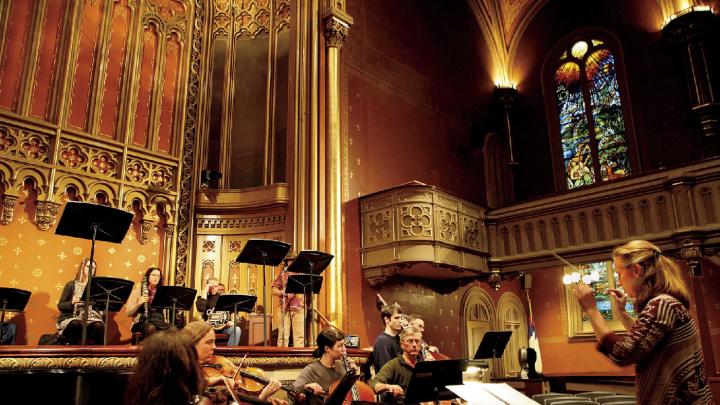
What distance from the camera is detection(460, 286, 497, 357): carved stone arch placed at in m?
12.5

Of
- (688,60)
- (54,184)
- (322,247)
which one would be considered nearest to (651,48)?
(688,60)

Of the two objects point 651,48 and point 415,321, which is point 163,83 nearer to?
point 415,321

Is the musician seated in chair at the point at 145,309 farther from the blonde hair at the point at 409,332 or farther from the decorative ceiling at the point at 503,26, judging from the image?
the decorative ceiling at the point at 503,26

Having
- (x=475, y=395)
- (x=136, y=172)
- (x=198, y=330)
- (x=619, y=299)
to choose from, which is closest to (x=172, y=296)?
(x=198, y=330)

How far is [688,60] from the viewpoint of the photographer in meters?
12.1

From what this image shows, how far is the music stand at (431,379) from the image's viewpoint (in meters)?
4.07

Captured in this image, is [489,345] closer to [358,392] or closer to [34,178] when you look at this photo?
[358,392]

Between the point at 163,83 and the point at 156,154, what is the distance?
1510mm

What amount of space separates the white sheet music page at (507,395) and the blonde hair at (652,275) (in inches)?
43.0

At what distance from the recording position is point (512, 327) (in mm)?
14320

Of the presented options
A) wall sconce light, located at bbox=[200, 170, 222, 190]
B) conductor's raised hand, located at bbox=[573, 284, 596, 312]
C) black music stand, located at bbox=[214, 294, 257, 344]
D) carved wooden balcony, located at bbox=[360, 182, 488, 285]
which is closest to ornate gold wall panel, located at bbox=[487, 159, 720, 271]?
carved wooden balcony, located at bbox=[360, 182, 488, 285]

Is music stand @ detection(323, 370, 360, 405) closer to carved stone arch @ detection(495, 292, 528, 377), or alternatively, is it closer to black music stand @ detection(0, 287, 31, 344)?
black music stand @ detection(0, 287, 31, 344)

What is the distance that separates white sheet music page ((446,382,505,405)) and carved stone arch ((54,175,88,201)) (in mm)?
7663

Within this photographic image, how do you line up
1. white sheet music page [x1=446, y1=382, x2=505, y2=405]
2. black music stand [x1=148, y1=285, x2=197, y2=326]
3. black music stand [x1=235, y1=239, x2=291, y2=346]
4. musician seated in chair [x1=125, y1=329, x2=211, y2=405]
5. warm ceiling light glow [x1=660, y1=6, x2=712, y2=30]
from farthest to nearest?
warm ceiling light glow [x1=660, y1=6, x2=712, y2=30] → black music stand [x1=235, y1=239, x2=291, y2=346] → black music stand [x1=148, y1=285, x2=197, y2=326] → white sheet music page [x1=446, y1=382, x2=505, y2=405] → musician seated in chair [x1=125, y1=329, x2=211, y2=405]
